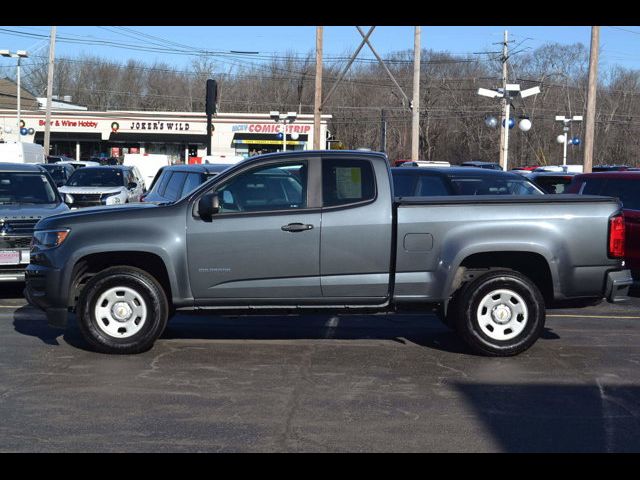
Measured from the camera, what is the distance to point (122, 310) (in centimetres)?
841

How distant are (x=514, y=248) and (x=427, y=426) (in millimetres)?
2739

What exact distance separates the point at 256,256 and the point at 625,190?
23.4ft

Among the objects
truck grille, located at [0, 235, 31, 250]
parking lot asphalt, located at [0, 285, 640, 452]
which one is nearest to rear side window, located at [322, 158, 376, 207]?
parking lot asphalt, located at [0, 285, 640, 452]

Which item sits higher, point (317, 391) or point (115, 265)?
point (115, 265)

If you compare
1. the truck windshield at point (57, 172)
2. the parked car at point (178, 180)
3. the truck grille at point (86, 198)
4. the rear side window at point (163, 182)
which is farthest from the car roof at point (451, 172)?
the truck windshield at point (57, 172)

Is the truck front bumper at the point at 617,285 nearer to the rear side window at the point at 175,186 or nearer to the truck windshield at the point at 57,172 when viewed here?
the rear side window at the point at 175,186

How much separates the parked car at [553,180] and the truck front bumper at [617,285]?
9.22 meters

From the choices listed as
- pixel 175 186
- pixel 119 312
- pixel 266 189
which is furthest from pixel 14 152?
pixel 266 189

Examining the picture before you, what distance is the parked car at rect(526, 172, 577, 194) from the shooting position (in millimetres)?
17703

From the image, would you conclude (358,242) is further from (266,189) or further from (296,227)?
(266,189)

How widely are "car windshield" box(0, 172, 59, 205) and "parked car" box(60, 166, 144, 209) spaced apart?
353 inches

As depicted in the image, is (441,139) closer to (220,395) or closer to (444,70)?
(444,70)

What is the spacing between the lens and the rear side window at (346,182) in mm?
8422
